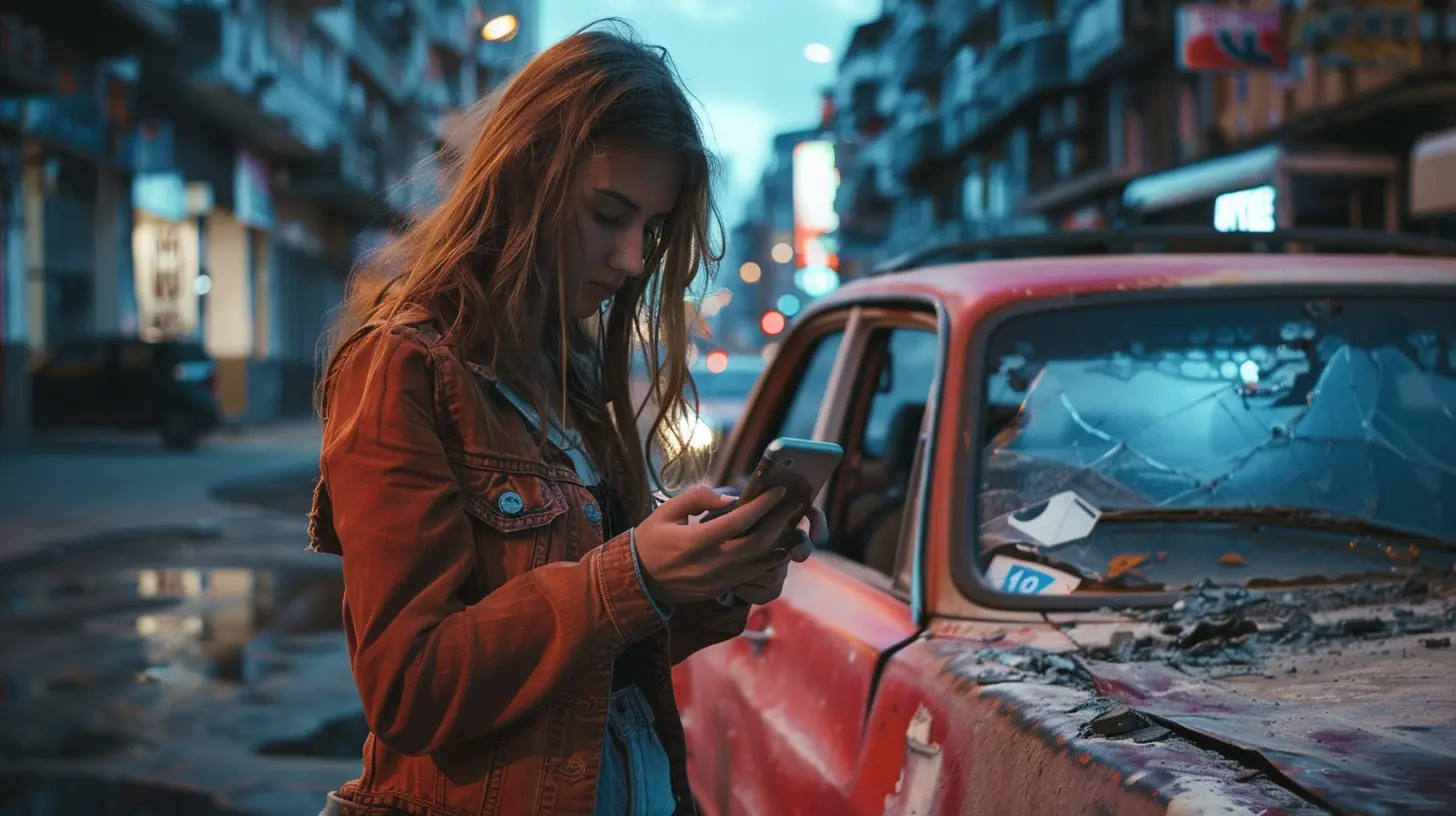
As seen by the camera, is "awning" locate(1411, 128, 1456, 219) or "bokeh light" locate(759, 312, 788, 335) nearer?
"awning" locate(1411, 128, 1456, 219)

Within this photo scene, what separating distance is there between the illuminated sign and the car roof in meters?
16.4

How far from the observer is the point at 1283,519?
2.61 meters

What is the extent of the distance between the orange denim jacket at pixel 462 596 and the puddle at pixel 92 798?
355 centimetres

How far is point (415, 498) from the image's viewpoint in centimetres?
151

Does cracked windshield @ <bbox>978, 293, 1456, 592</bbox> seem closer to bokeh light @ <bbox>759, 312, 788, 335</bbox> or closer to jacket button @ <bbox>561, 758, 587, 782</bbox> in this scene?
jacket button @ <bbox>561, 758, 587, 782</bbox>

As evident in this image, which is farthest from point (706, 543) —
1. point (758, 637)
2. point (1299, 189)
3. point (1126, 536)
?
point (1299, 189)

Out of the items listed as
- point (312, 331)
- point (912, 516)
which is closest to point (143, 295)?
point (312, 331)

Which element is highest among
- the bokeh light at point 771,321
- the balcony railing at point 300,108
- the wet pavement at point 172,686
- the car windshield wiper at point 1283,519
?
the balcony railing at point 300,108

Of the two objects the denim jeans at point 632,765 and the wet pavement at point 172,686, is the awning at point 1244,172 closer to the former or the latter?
the wet pavement at point 172,686

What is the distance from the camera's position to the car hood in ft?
4.89

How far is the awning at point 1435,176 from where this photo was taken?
12500mm

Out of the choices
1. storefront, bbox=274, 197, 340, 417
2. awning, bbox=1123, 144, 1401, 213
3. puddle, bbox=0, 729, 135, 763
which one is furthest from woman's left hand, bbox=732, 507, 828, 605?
storefront, bbox=274, 197, 340, 417

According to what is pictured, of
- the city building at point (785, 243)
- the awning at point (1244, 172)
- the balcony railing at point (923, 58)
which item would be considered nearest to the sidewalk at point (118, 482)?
the awning at point (1244, 172)

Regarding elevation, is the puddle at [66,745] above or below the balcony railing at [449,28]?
below
